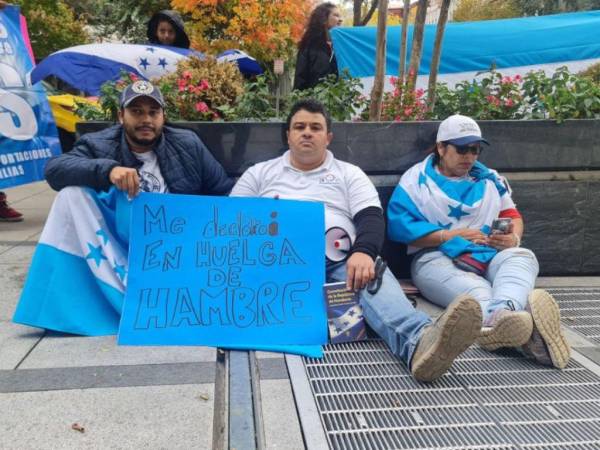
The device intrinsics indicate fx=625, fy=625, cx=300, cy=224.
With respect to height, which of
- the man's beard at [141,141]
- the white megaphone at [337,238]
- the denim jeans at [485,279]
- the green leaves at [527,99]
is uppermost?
the green leaves at [527,99]

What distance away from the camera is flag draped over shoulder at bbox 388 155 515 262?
12.8ft

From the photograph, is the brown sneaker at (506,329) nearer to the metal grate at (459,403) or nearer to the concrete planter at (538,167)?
the metal grate at (459,403)

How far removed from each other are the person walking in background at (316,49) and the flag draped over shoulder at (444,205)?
8.07 ft

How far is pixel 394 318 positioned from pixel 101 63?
4.65 metres

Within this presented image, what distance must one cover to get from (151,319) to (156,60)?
3595mm

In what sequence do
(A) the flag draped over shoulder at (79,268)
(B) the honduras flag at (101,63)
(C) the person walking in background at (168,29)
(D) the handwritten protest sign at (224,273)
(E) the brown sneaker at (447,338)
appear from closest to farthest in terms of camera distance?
1. (E) the brown sneaker at (447,338)
2. (D) the handwritten protest sign at (224,273)
3. (A) the flag draped over shoulder at (79,268)
4. (B) the honduras flag at (101,63)
5. (C) the person walking in background at (168,29)

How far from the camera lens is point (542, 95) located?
4.86 m

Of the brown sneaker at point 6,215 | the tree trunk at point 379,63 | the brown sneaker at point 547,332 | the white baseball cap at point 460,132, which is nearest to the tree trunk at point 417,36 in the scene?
the tree trunk at point 379,63

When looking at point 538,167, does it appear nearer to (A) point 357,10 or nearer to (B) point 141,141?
(B) point 141,141

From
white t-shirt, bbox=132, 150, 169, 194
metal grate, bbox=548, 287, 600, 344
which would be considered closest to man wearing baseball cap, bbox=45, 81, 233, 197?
white t-shirt, bbox=132, 150, 169, 194

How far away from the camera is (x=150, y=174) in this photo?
12.1ft

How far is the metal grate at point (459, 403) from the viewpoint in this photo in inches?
94.7

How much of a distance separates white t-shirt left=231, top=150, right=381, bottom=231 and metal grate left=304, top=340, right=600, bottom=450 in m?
0.83

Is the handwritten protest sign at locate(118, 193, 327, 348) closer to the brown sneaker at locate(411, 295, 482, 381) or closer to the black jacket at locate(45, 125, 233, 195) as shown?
the black jacket at locate(45, 125, 233, 195)
